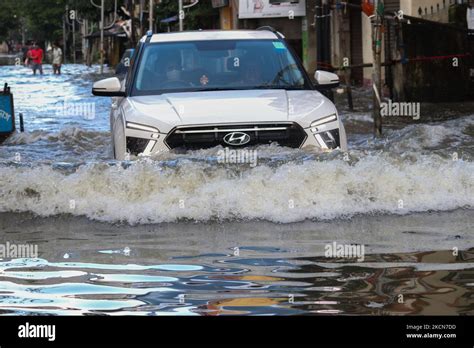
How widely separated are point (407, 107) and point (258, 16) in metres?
20.8

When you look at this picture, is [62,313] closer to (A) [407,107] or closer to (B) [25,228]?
(B) [25,228]

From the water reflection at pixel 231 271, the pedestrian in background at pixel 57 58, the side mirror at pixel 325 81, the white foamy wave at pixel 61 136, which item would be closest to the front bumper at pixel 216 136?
the water reflection at pixel 231 271

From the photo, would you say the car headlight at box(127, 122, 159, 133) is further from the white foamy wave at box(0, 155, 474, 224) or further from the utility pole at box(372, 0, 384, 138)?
the utility pole at box(372, 0, 384, 138)

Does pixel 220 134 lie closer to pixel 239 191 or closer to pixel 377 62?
pixel 239 191

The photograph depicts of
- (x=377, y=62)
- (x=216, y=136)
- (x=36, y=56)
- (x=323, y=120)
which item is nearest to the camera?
(x=216, y=136)

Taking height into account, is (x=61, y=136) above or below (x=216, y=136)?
below

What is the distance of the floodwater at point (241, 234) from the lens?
6.54m

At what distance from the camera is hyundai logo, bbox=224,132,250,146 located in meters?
10.2

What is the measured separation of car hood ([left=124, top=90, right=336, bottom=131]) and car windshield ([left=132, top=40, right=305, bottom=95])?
1.15 feet

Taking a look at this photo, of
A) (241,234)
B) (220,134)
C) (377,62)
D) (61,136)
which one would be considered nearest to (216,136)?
(220,134)

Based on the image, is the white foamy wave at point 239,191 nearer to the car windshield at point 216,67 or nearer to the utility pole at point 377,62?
the car windshield at point 216,67

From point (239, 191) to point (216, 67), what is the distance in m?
2.28

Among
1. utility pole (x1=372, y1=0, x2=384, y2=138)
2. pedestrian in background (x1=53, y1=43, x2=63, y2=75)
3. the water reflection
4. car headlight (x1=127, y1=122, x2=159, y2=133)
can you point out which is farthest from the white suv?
pedestrian in background (x1=53, y1=43, x2=63, y2=75)

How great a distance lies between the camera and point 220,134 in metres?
10.2
